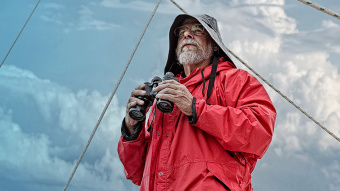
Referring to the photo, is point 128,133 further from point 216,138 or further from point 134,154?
point 216,138

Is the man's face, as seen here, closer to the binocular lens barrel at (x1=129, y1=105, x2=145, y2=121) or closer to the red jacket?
the red jacket

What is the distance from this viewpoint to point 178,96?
7.20 feet

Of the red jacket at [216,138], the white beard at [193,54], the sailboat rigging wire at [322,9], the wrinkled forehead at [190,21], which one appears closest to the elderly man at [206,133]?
the red jacket at [216,138]

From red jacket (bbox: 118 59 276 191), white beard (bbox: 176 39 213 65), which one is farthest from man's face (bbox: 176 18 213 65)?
red jacket (bbox: 118 59 276 191)

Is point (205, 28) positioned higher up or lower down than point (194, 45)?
higher up

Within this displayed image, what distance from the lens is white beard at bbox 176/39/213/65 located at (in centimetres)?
284

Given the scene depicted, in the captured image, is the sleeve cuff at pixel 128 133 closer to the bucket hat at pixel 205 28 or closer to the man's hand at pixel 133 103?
the man's hand at pixel 133 103

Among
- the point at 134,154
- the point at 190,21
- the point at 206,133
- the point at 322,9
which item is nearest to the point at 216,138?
the point at 206,133

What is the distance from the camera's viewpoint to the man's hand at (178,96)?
7.17 feet

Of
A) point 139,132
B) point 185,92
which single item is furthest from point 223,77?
point 139,132

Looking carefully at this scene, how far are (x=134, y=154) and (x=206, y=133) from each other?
70 cm

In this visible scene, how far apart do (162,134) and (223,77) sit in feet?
1.87

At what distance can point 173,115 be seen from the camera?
8.05 feet

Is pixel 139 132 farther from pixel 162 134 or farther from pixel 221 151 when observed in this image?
pixel 221 151
